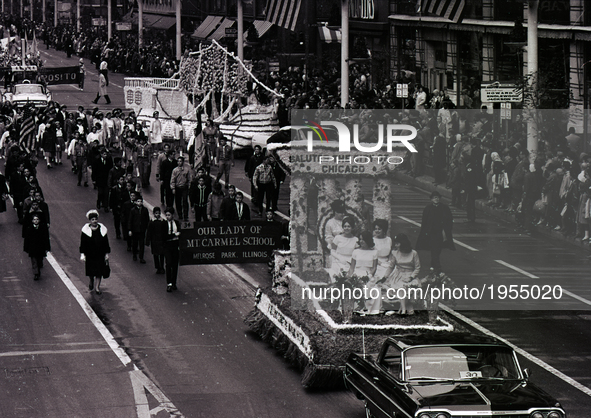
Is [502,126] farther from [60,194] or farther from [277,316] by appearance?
[277,316]

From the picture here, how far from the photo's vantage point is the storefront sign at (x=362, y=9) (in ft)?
180

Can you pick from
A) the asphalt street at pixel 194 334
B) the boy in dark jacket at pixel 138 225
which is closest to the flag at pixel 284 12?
the asphalt street at pixel 194 334

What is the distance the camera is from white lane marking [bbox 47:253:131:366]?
55.8 ft

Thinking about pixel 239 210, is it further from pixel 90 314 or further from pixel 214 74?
pixel 214 74

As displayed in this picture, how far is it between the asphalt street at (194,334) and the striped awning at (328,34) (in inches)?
1419

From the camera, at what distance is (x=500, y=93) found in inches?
1110

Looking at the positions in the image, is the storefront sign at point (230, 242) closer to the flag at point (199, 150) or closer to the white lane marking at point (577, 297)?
the white lane marking at point (577, 297)

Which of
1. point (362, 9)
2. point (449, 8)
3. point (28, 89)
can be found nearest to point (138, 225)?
point (449, 8)

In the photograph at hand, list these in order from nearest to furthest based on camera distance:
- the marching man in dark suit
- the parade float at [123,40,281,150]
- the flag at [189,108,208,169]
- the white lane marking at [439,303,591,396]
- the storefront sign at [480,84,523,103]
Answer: the white lane marking at [439,303,591,396]
the marching man in dark suit
the storefront sign at [480,84,523,103]
the flag at [189,108,208,169]
the parade float at [123,40,281,150]

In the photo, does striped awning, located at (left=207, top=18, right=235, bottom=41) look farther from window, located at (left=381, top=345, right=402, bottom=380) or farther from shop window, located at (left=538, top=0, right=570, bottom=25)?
window, located at (left=381, top=345, right=402, bottom=380)

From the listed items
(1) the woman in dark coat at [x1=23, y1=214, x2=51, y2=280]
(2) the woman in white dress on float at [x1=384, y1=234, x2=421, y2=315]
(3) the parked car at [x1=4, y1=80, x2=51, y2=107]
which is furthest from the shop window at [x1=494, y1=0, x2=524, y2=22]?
(2) the woman in white dress on float at [x1=384, y1=234, x2=421, y2=315]

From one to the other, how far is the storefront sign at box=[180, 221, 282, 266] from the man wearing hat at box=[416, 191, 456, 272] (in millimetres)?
2267

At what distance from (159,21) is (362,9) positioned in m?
38.4

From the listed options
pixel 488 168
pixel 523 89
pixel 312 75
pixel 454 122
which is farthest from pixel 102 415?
pixel 312 75
